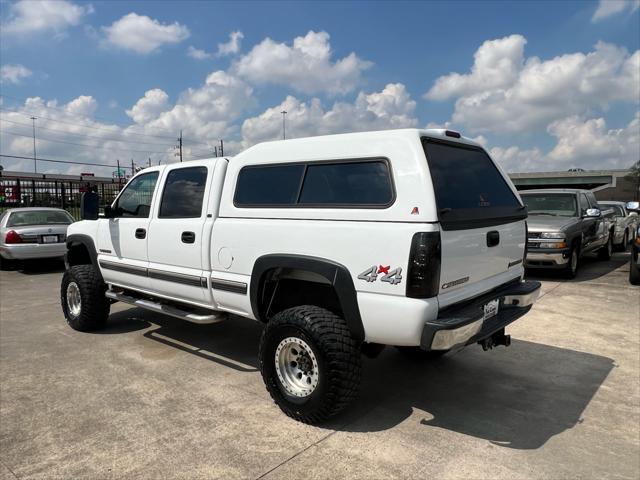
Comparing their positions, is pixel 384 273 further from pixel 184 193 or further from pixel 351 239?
pixel 184 193

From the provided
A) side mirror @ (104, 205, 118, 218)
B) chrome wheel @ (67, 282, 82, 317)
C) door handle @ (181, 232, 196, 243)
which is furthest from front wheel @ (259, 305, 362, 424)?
chrome wheel @ (67, 282, 82, 317)

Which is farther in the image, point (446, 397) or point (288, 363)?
point (446, 397)

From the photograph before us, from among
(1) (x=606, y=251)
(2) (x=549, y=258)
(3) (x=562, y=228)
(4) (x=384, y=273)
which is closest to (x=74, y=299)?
(4) (x=384, y=273)

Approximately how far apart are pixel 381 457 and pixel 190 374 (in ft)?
7.05

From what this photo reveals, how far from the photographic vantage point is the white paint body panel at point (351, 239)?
2988 millimetres

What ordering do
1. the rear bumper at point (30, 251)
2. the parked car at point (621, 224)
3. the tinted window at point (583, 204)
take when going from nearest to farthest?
1. the tinted window at point (583, 204)
2. the rear bumper at point (30, 251)
3. the parked car at point (621, 224)

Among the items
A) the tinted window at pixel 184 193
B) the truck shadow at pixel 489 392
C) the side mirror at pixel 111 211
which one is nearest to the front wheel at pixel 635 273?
the truck shadow at pixel 489 392

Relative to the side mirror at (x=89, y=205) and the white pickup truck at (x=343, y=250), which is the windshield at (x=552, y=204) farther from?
the side mirror at (x=89, y=205)

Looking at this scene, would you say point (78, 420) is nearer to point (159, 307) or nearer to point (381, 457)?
point (159, 307)

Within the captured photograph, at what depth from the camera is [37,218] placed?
11.2m

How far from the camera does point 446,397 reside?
3900mm

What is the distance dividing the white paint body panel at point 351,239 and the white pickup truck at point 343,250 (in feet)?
0.03

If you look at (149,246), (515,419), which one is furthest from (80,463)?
(515,419)

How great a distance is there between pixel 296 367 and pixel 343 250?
1.05m
